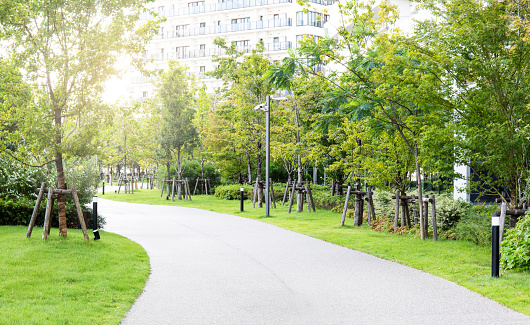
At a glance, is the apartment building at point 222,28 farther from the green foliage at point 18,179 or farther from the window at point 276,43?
the green foliage at point 18,179

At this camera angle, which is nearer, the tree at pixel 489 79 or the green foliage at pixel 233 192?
the tree at pixel 489 79

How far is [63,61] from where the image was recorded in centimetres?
1143

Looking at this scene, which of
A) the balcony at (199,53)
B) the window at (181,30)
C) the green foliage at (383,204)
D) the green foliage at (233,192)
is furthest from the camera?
the window at (181,30)

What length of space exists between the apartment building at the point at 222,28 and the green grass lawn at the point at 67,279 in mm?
56007

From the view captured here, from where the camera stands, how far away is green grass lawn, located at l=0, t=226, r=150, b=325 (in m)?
5.86

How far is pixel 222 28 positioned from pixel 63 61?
5961 centimetres

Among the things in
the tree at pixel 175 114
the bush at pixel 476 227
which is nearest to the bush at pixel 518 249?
the bush at pixel 476 227

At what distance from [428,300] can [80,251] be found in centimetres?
685

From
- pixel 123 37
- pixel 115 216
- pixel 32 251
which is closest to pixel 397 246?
pixel 32 251

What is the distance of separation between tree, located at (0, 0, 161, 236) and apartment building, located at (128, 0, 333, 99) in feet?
174

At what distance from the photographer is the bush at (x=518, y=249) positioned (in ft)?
28.0

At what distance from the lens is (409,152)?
47.4 ft

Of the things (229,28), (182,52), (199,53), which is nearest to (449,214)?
(229,28)

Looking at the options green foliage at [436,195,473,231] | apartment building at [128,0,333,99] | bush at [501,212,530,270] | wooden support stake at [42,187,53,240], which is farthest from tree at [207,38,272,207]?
A: apartment building at [128,0,333,99]
